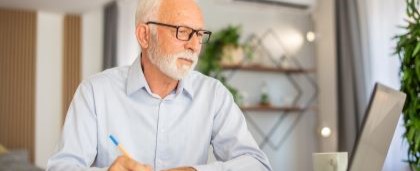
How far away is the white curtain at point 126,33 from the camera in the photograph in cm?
534

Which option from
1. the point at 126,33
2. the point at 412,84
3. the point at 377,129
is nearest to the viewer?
the point at 377,129

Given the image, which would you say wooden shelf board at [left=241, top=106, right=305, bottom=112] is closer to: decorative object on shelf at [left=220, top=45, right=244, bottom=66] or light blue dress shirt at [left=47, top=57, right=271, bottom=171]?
decorative object on shelf at [left=220, top=45, right=244, bottom=66]

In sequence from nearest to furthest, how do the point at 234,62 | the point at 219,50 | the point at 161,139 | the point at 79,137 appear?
the point at 79,137 < the point at 161,139 < the point at 219,50 < the point at 234,62

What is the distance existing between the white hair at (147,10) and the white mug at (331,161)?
0.61 meters

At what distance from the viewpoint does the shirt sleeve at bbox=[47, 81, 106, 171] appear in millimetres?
1205

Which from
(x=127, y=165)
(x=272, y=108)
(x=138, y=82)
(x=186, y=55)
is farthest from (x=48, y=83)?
(x=127, y=165)

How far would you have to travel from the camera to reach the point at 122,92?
4.67 feet

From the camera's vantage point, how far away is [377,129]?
36.8 inches

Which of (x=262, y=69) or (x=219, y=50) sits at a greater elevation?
(x=219, y=50)

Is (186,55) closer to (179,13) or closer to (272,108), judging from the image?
(179,13)

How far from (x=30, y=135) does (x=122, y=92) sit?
5.11 m

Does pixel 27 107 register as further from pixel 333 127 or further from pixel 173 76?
pixel 173 76

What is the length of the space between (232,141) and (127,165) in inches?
18.9

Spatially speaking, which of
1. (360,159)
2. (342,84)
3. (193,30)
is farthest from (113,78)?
(342,84)
